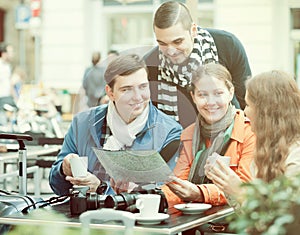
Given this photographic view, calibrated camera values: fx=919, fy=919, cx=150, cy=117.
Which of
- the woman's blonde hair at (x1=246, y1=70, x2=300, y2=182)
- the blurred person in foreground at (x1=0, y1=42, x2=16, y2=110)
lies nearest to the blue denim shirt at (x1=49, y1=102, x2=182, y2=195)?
the woman's blonde hair at (x1=246, y1=70, x2=300, y2=182)

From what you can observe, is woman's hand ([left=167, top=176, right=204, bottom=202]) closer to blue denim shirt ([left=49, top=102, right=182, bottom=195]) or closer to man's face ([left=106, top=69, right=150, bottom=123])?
blue denim shirt ([left=49, top=102, right=182, bottom=195])

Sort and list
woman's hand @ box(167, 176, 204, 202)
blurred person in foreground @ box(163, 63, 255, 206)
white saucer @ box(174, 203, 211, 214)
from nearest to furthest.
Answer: white saucer @ box(174, 203, 211, 214) → woman's hand @ box(167, 176, 204, 202) → blurred person in foreground @ box(163, 63, 255, 206)

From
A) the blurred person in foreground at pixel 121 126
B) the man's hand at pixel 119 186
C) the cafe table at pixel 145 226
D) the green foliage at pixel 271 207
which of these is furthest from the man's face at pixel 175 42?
the green foliage at pixel 271 207

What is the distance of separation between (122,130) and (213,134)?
0.44 m

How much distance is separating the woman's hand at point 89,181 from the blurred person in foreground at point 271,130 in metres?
0.62

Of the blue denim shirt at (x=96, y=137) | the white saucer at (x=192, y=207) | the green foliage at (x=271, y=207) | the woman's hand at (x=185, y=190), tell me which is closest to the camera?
the green foliage at (x=271, y=207)

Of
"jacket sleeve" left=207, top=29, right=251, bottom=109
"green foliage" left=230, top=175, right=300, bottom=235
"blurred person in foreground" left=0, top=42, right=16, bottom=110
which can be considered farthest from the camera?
"blurred person in foreground" left=0, top=42, right=16, bottom=110

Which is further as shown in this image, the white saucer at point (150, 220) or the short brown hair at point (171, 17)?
the short brown hair at point (171, 17)

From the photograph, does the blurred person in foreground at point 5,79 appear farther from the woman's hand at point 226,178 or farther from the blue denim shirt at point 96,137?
the woman's hand at point 226,178

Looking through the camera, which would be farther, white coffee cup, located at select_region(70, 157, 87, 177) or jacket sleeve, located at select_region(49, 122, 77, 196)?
jacket sleeve, located at select_region(49, 122, 77, 196)

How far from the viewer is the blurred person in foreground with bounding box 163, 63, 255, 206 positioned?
4.39m

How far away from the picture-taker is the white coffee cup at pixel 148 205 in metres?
3.68

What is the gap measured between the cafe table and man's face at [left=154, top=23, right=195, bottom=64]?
3.24 feet

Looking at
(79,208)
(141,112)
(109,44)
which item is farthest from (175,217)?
(109,44)
